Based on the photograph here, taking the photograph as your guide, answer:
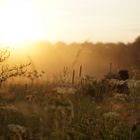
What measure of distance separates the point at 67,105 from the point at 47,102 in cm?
79

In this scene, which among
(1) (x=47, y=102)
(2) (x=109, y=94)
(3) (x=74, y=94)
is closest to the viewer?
(1) (x=47, y=102)

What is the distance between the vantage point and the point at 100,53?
143 feet

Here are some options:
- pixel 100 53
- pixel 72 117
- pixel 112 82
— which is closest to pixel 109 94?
pixel 112 82

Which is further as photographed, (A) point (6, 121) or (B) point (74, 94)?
(B) point (74, 94)

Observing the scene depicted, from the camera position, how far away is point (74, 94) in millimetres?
10227

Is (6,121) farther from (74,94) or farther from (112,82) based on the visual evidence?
(112,82)

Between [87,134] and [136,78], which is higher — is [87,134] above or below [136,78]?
below

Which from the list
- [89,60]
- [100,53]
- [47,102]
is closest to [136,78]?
[47,102]

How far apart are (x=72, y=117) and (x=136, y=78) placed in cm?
291

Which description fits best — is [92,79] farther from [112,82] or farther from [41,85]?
[41,85]

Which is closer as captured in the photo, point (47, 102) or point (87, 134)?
point (87, 134)

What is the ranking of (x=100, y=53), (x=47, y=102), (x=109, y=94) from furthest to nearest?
1. (x=100, y=53)
2. (x=109, y=94)
3. (x=47, y=102)

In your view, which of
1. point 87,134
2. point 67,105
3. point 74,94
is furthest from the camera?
point 74,94

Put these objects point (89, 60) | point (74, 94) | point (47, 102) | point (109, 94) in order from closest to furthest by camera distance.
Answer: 1. point (47, 102)
2. point (74, 94)
3. point (109, 94)
4. point (89, 60)
